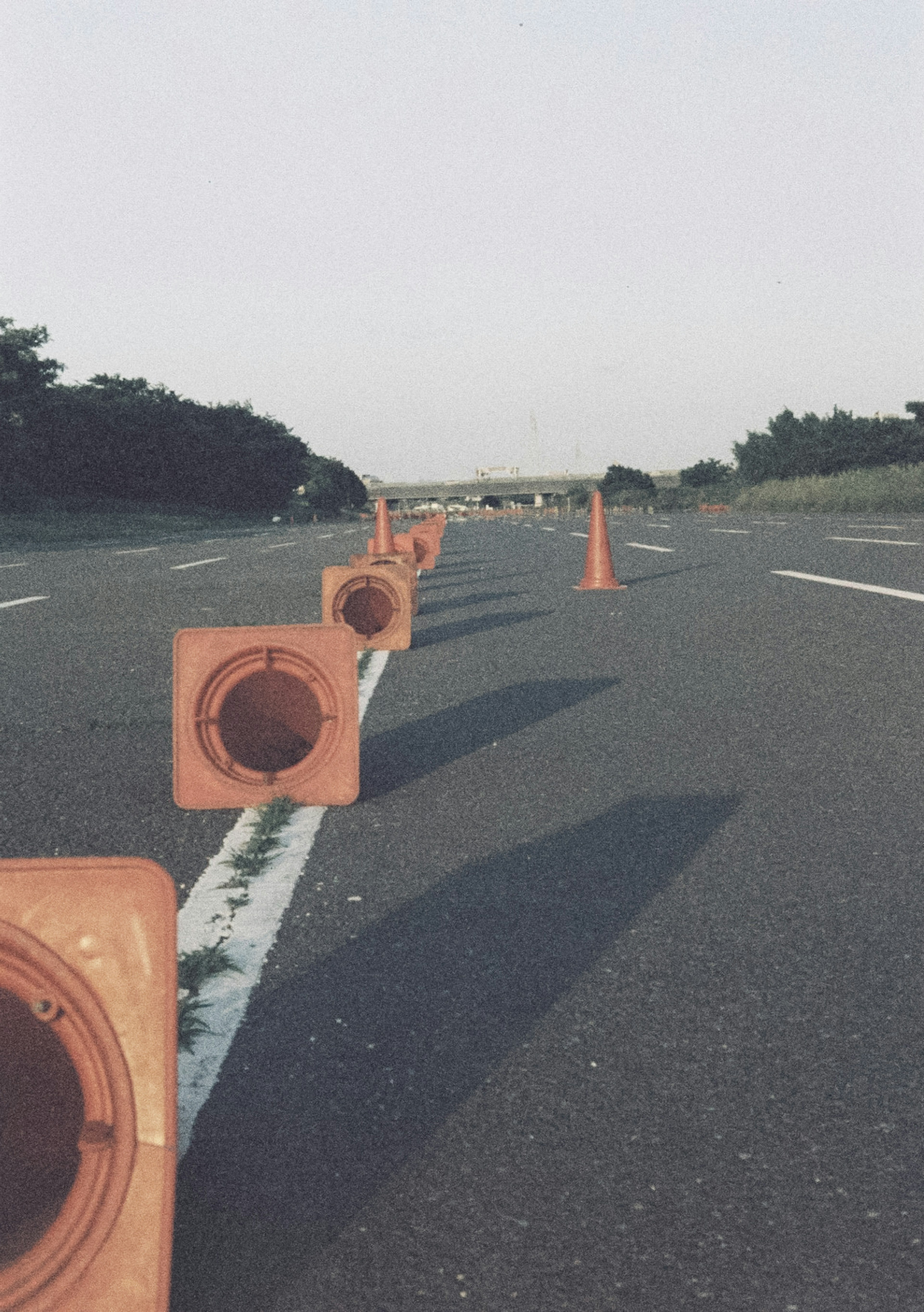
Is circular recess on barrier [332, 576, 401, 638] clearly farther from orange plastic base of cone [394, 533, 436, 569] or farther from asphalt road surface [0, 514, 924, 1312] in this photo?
orange plastic base of cone [394, 533, 436, 569]

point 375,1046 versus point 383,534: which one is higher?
point 383,534

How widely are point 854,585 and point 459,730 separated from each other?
750 centimetres

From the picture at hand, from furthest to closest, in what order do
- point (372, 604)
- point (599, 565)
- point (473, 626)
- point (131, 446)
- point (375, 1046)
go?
point (131, 446), point (599, 565), point (473, 626), point (372, 604), point (375, 1046)

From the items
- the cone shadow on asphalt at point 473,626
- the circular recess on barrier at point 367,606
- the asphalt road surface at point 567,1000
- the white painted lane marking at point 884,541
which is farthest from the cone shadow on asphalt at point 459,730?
the white painted lane marking at point 884,541

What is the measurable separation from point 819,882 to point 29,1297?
2.76 metres

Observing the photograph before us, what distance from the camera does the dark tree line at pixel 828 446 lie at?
9306cm

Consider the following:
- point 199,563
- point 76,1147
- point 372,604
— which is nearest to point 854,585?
point 372,604

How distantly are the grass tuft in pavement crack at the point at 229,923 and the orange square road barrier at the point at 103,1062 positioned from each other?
1.04 feet

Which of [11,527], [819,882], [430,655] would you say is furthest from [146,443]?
[819,882]

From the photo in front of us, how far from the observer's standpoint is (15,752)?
612 cm

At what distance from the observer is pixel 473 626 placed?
36.7 feet

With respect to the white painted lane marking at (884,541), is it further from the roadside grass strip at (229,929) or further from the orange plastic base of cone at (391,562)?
the roadside grass strip at (229,929)

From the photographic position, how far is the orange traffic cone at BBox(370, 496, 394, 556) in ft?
56.1

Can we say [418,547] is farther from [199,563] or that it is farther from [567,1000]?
[567,1000]
